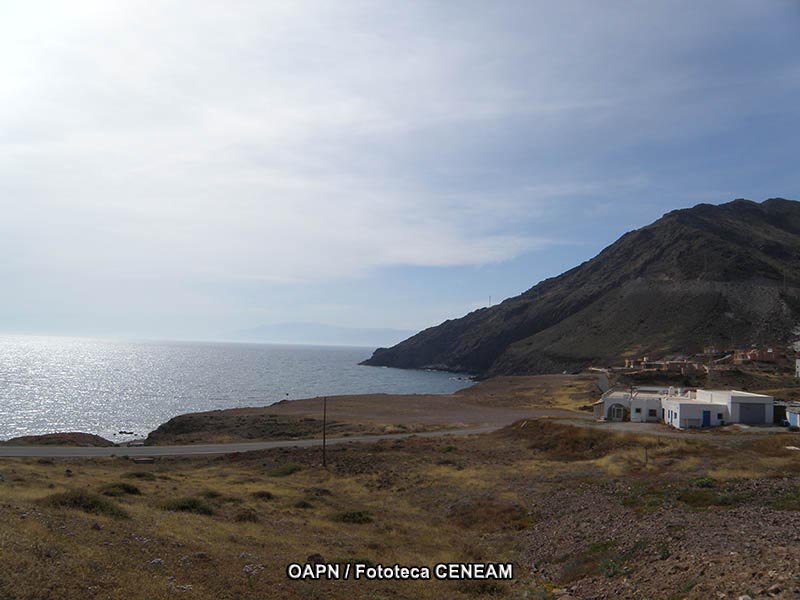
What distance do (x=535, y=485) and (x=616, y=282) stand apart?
17115 centimetres

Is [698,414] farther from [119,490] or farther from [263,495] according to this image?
[119,490]

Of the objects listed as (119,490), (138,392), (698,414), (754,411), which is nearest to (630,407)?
(698,414)

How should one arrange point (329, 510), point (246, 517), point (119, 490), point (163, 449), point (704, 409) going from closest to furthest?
1. point (246, 517)
2. point (119, 490)
3. point (329, 510)
4. point (163, 449)
5. point (704, 409)

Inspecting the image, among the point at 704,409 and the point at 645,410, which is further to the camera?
the point at 645,410

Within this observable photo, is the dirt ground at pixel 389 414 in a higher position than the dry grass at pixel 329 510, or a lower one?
lower

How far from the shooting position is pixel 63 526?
15016 mm

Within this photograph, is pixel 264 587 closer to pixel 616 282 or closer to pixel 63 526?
pixel 63 526

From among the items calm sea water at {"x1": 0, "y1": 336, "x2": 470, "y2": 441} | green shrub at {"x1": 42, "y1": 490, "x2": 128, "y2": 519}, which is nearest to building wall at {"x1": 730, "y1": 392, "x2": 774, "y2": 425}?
green shrub at {"x1": 42, "y1": 490, "x2": 128, "y2": 519}

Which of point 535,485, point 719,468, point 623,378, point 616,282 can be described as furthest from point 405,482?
point 616,282

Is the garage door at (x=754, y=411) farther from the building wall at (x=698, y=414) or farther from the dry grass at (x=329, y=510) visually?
the dry grass at (x=329, y=510)

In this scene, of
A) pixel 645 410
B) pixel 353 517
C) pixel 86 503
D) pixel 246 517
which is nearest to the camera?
pixel 86 503

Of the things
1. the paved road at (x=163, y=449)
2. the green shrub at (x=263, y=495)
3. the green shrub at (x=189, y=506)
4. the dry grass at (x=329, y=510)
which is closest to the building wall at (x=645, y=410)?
the dry grass at (x=329, y=510)

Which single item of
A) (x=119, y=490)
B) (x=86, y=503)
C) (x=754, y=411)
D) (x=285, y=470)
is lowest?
(x=285, y=470)

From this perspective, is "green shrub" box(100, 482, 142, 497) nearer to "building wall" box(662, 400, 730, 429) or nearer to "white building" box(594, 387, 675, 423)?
"building wall" box(662, 400, 730, 429)
